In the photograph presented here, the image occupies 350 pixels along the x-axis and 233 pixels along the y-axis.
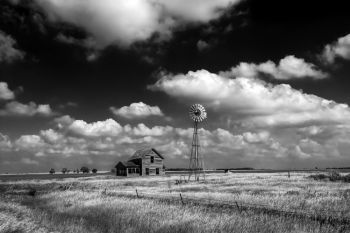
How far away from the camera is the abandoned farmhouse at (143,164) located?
81.9 metres

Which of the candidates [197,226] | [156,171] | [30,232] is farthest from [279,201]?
[156,171]

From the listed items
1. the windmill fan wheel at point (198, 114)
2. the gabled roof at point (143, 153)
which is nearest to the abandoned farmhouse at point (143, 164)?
the gabled roof at point (143, 153)

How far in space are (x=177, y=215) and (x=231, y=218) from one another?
2.80 m

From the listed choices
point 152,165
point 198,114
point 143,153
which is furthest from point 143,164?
point 198,114

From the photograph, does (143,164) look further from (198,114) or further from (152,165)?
(198,114)

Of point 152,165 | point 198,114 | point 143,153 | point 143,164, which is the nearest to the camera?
point 198,114

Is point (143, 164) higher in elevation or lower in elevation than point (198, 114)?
lower

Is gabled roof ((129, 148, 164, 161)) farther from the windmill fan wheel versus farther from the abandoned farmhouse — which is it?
the windmill fan wheel

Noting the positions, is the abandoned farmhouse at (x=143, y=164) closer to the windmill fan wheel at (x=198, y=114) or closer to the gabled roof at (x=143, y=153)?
the gabled roof at (x=143, y=153)

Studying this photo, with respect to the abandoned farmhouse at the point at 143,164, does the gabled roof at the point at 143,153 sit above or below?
above

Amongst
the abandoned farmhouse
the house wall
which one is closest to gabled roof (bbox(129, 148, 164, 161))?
the abandoned farmhouse

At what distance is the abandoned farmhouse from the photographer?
8194 cm

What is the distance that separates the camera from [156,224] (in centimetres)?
1520

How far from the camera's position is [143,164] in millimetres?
82500
